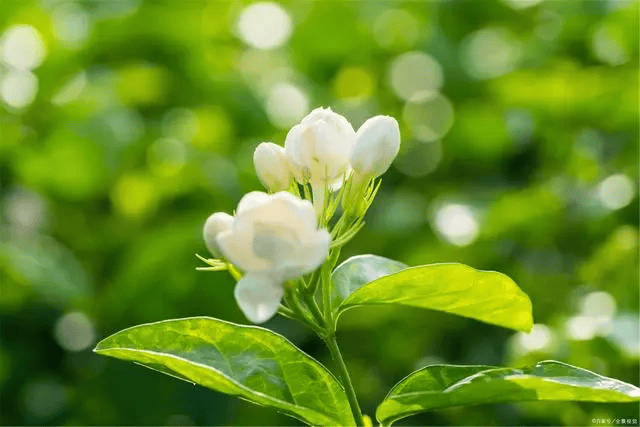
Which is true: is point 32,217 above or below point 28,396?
above

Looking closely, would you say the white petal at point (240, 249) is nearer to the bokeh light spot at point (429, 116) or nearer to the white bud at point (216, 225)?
the white bud at point (216, 225)

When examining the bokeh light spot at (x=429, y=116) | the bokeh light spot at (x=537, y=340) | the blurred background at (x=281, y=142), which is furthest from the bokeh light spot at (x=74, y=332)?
the bokeh light spot at (x=537, y=340)

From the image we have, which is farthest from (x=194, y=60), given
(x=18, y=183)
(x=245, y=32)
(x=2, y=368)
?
(x=2, y=368)

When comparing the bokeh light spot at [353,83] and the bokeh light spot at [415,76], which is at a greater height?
the bokeh light spot at [415,76]

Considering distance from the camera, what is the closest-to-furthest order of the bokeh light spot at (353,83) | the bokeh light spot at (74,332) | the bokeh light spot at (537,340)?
the bokeh light spot at (537,340) < the bokeh light spot at (74,332) < the bokeh light spot at (353,83)

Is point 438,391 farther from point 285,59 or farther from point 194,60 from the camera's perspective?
point 285,59

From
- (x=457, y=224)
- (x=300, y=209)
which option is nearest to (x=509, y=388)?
(x=300, y=209)

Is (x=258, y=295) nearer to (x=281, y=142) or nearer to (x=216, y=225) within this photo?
(x=216, y=225)
